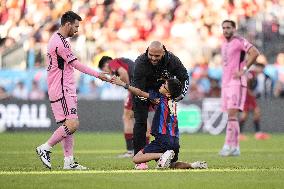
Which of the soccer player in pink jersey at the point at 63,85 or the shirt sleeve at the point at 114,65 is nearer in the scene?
the soccer player in pink jersey at the point at 63,85

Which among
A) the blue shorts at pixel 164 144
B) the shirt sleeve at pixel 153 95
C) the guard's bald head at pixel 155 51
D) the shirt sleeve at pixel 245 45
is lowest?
the blue shorts at pixel 164 144

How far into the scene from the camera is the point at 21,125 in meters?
27.0

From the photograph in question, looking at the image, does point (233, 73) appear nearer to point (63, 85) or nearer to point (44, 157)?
point (63, 85)

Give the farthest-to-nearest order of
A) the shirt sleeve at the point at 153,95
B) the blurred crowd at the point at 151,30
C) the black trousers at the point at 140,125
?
the blurred crowd at the point at 151,30, the black trousers at the point at 140,125, the shirt sleeve at the point at 153,95

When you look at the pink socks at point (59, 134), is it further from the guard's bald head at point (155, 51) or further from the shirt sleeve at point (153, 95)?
the guard's bald head at point (155, 51)

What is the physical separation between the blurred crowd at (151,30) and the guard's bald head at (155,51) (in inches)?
602

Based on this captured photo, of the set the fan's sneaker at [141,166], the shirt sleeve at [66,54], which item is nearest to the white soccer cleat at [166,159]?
the fan's sneaker at [141,166]

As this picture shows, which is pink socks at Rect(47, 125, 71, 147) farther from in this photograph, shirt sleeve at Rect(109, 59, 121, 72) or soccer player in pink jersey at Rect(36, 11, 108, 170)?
shirt sleeve at Rect(109, 59, 121, 72)

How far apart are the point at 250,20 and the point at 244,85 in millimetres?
12032

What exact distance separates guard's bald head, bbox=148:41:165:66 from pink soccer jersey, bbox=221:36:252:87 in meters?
5.57

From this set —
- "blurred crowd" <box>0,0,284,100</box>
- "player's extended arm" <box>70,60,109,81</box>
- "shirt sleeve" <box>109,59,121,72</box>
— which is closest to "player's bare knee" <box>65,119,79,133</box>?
"player's extended arm" <box>70,60,109,81</box>

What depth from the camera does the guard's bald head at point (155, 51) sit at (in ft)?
39.6

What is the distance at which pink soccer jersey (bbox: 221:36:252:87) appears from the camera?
1759cm

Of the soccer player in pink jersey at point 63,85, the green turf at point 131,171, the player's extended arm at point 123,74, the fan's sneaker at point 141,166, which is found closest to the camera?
the green turf at point 131,171
